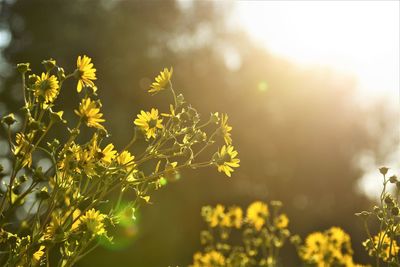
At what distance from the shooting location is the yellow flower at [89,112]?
2000 mm

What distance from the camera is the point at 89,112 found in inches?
79.7

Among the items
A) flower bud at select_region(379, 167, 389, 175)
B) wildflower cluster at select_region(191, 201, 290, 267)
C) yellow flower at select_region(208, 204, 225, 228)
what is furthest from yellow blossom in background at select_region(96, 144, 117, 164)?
yellow flower at select_region(208, 204, 225, 228)

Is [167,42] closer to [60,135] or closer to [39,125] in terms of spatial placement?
[60,135]

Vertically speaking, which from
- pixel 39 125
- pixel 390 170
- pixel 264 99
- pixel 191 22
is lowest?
pixel 39 125

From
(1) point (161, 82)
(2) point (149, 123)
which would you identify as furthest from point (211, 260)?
(2) point (149, 123)

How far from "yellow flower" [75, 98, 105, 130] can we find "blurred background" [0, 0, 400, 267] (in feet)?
Answer: 42.7

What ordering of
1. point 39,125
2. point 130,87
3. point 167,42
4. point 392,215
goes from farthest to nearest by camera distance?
point 167,42 < point 130,87 < point 392,215 < point 39,125

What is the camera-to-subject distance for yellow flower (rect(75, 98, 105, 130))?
2.00 metres

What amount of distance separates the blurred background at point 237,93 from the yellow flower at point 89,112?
13013 mm

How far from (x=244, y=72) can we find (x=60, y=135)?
791cm

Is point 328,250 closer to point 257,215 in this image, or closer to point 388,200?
point 257,215

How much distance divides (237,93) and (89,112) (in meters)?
17.0

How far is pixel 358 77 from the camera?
20.9 meters

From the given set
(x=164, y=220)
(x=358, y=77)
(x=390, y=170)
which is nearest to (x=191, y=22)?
(x=358, y=77)
